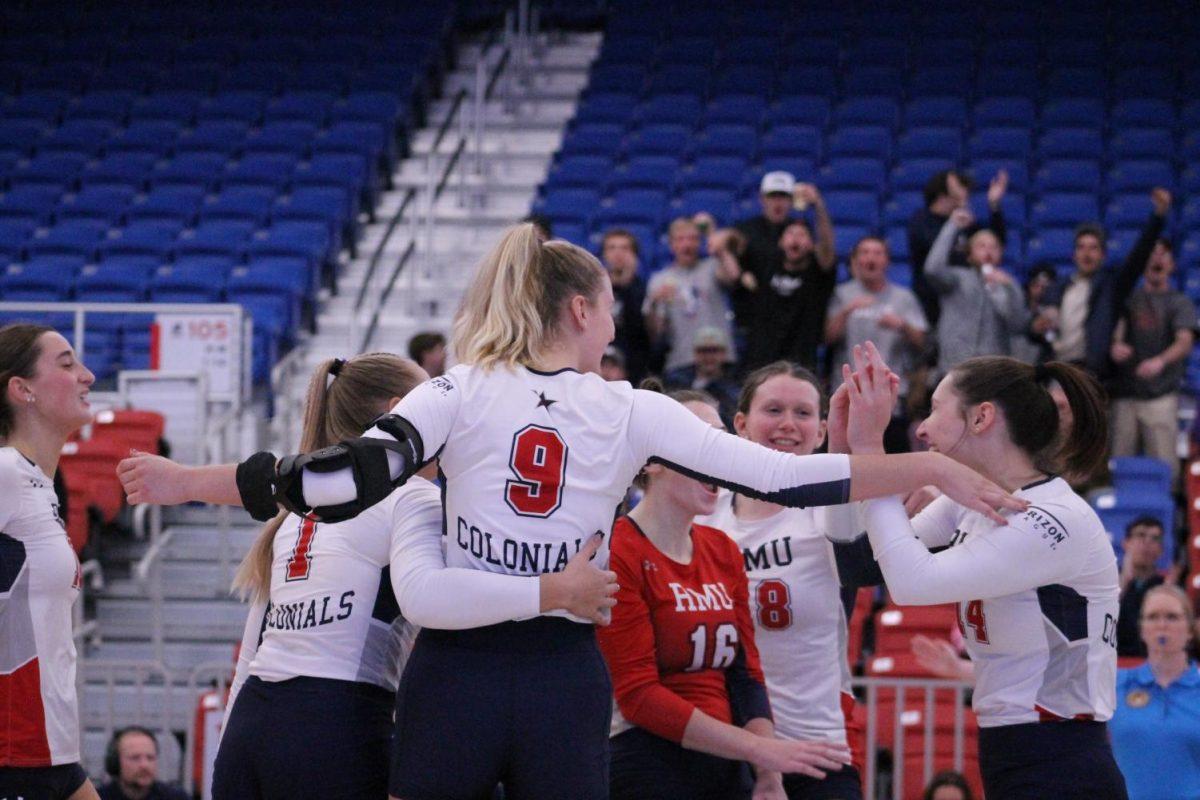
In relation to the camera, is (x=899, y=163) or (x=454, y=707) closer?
(x=454, y=707)

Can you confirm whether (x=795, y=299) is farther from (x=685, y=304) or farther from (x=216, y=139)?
(x=216, y=139)

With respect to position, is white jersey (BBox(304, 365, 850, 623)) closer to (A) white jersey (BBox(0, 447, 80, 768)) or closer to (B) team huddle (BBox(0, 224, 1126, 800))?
(B) team huddle (BBox(0, 224, 1126, 800))

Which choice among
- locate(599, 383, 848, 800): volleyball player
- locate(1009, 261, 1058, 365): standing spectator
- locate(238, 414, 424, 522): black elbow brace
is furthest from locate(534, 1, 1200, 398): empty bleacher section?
locate(238, 414, 424, 522): black elbow brace

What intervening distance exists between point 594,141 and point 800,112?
1.89 metres

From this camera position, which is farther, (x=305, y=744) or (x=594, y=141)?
(x=594, y=141)

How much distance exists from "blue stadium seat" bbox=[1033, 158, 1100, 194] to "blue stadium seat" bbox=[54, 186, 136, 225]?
7.82 meters

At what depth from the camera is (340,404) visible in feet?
11.8

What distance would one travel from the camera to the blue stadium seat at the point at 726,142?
1345 cm

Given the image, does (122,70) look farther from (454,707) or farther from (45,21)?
(454,707)

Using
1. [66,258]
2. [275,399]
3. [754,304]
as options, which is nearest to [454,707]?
[754,304]

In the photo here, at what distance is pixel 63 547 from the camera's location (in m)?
3.95

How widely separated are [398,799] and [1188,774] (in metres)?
2.94

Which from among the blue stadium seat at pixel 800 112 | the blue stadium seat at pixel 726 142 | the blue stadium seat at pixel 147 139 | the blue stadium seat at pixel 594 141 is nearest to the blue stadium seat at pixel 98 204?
the blue stadium seat at pixel 147 139

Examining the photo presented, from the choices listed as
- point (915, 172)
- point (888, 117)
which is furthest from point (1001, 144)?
point (888, 117)
